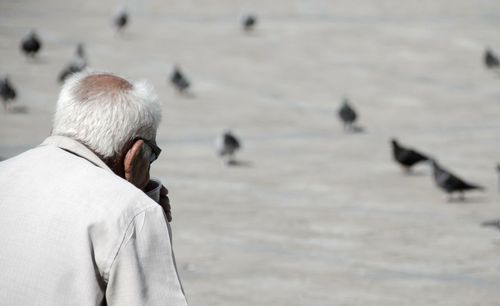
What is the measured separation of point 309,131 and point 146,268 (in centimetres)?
1710

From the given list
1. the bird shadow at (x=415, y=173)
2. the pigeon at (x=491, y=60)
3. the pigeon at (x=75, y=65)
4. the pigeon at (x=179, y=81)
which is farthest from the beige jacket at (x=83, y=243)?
the pigeon at (x=491, y=60)

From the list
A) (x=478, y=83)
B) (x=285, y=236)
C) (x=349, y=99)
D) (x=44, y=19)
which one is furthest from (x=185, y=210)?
(x=44, y=19)

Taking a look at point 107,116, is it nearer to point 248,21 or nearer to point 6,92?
point 6,92

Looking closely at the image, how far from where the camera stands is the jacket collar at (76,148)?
3.40m

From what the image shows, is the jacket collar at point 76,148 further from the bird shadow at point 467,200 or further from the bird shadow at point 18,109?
the bird shadow at point 18,109

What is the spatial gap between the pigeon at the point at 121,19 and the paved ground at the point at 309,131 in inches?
15.1

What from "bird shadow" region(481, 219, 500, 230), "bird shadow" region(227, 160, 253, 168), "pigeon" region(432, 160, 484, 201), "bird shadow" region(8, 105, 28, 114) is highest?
"bird shadow" region(8, 105, 28, 114)

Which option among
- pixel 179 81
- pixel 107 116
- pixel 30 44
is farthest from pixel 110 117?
pixel 30 44

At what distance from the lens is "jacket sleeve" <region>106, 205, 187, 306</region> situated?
3127 millimetres

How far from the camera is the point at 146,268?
315 cm

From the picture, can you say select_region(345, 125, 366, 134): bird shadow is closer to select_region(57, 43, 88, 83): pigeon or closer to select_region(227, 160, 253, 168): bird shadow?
select_region(227, 160, 253, 168): bird shadow

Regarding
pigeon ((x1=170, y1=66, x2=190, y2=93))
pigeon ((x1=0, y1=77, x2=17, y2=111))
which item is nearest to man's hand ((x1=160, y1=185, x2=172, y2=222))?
pigeon ((x1=0, y1=77, x2=17, y2=111))

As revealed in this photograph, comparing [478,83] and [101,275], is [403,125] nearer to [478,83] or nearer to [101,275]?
[478,83]

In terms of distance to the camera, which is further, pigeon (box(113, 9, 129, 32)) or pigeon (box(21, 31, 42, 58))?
pigeon (box(113, 9, 129, 32))
